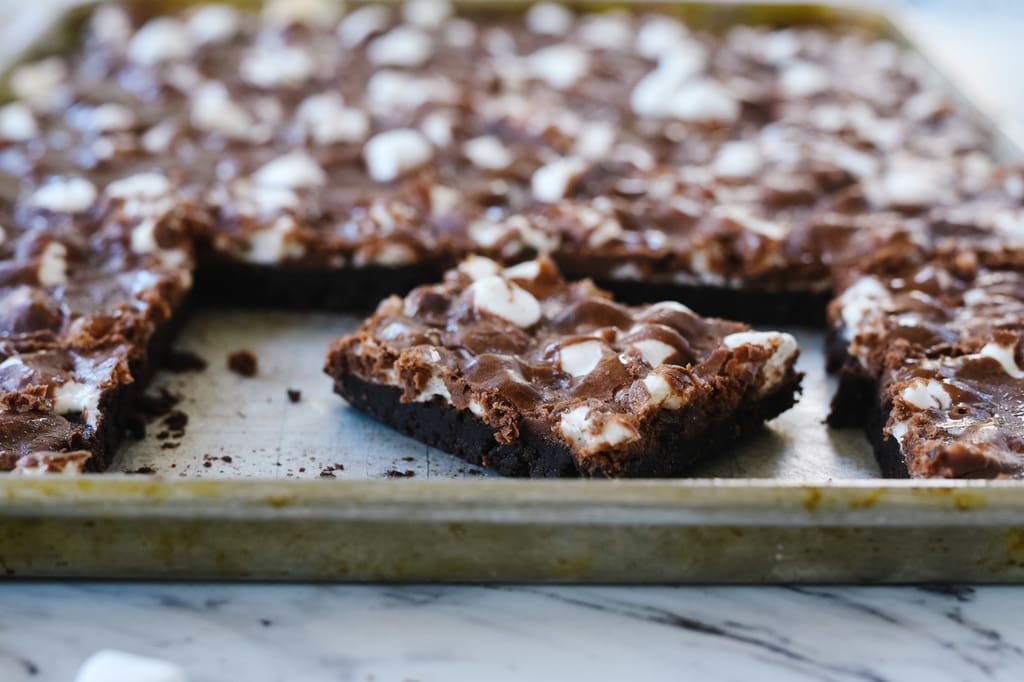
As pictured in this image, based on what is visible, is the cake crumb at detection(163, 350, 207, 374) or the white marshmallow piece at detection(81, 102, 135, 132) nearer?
the cake crumb at detection(163, 350, 207, 374)

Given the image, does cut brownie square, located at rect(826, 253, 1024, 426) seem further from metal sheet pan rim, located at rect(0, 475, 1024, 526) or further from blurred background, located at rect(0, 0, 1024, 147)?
blurred background, located at rect(0, 0, 1024, 147)

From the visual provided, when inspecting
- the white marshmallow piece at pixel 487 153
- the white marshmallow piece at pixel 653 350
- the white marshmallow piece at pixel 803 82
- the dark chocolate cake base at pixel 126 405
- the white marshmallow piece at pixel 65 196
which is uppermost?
the white marshmallow piece at pixel 653 350

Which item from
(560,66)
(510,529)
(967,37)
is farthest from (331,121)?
(967,37)

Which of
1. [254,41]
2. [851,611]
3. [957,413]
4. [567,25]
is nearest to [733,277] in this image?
[957,413]

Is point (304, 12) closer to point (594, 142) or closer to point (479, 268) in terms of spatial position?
point (594, 142)

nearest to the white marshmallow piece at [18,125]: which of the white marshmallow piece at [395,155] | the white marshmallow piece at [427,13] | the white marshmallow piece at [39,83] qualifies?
the white marshmallow piece at [39,83]

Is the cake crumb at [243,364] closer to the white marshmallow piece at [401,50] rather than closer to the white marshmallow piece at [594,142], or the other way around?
the white marshmallow piece at [594,142]

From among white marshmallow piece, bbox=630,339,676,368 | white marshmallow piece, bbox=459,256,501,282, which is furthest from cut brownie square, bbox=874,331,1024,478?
white marshmallow piece, bbox=459,256,501,282
